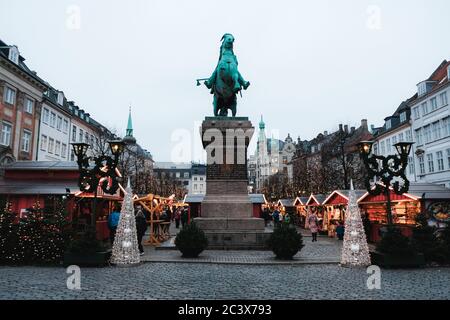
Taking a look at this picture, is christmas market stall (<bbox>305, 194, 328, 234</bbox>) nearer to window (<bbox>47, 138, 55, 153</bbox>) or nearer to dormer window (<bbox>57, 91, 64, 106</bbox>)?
window (<bbox>47, 138, 55, 153</bbox>)

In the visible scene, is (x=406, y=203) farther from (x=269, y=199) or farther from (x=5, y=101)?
(x=269, y=199)

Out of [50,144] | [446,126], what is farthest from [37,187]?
[446,126]

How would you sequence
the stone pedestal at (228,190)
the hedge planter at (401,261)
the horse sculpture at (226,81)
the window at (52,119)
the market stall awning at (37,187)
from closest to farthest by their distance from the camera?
the hedge planter at (401,261)
the stone pedestal at (228,190)
the horse sculpture at (226,81)
the market stall awning at (37,187)
the window at (52,119)

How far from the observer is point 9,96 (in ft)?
116

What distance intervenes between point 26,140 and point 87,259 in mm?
32774

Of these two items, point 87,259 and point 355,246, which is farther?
point 355,246

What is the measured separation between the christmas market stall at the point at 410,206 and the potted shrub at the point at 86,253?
12.9 meters

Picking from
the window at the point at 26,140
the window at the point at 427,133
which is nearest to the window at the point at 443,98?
the window at the point at 427,133

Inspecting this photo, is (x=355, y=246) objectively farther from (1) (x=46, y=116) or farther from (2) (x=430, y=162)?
(1) (x=46, y=116)

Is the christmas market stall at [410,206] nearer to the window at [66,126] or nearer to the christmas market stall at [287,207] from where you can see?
the christmas market stall at [287,207]

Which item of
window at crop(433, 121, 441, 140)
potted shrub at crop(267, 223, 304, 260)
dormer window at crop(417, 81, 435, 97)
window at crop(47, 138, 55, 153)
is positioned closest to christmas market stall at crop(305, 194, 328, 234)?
potted shrub at crop(267, 223, 304, 260)

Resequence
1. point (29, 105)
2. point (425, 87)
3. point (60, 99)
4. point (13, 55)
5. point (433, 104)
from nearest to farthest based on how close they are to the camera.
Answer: point (13, 55)
point (29, 105)
point (433, 104)
point (425, 87)
point (60, 99)

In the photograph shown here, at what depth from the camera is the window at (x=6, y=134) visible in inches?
1347

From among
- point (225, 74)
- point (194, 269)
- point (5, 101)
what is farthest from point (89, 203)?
point (5, 101)
